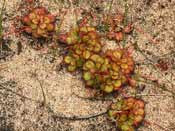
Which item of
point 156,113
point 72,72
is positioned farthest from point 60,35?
point 156,113

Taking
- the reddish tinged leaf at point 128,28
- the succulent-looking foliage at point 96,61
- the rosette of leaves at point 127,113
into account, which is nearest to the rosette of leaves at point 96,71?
the succulent-looking foliage at point 96,61

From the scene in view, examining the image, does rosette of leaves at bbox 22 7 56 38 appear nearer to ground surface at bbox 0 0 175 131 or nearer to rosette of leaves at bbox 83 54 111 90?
ground surface at bbox 0 0 175 131

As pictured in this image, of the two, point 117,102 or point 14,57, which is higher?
point 14,57

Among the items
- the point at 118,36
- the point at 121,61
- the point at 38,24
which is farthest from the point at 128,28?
the point at 38,24

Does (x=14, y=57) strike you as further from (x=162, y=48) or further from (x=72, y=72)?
(x=162, y=48)

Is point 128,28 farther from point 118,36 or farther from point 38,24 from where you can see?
point 38,24

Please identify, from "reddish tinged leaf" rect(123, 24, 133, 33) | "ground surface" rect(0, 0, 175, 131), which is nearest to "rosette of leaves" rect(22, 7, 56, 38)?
"ground surface" rect(0, 0, 175, 131)
